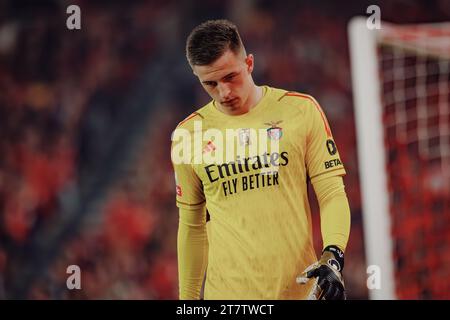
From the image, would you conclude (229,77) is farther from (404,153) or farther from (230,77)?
(404,153)

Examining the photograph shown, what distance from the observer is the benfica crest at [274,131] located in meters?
2.19

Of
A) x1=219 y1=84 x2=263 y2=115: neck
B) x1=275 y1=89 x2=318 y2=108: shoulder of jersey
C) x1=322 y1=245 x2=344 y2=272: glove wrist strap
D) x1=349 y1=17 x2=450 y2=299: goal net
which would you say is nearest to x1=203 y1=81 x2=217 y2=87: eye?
x1=219 y1=84 x2=263 y2=115: neck

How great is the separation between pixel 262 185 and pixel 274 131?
181 millimetres

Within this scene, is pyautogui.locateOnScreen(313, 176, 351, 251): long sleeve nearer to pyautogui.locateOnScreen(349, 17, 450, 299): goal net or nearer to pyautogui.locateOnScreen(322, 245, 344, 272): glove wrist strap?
pyautogui.locateOnScreen(322, 245, 344, 272): glove wrist strap

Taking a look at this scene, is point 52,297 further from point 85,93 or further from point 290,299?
point 290,299

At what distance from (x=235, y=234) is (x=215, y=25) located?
67cm

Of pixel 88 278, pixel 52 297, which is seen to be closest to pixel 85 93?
pixel 88 278

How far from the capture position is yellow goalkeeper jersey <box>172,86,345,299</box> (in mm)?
2152

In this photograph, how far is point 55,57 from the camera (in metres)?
5.28

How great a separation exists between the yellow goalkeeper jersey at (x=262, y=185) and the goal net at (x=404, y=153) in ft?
2.60

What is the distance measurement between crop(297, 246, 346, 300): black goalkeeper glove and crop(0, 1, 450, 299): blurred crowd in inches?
113

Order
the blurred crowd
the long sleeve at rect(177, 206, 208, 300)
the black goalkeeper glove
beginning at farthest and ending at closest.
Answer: the blurred crowd < the long sleeve at rect(177, 206, 208, 300) < the black goalkeeper glove

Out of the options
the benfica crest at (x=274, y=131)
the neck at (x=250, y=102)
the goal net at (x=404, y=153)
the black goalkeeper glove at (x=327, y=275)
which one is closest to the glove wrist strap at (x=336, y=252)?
the black goalkeeper glove at (x=327, y=275)

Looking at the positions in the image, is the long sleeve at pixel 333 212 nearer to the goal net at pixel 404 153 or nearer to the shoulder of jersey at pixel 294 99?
the shoulder of jersey at pixel 294 99
